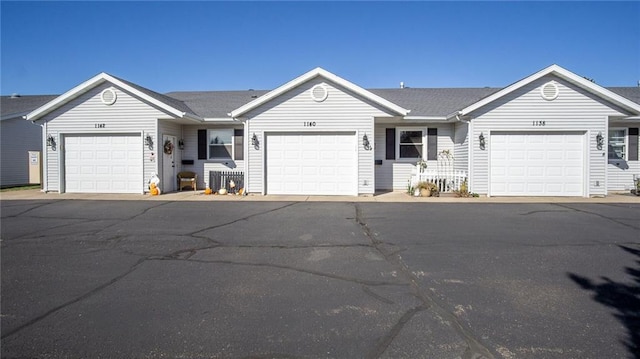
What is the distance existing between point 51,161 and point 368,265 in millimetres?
14743

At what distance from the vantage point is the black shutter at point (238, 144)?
16203 mm

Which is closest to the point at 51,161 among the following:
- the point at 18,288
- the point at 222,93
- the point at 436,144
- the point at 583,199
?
the point at 222,93

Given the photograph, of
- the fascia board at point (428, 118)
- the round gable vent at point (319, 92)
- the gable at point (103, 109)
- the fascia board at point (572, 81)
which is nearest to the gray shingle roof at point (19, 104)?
the gable at point (103, 109)

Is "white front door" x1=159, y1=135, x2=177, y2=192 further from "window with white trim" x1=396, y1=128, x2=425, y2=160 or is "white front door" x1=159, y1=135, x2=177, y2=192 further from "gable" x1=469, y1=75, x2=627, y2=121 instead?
"gable" x1=469, y1=75, x2=627, y2=121

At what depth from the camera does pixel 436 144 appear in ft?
51.9

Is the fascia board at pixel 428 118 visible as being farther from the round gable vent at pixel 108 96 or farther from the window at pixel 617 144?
the round gable vent at pixel 108 96

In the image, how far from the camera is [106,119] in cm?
1447

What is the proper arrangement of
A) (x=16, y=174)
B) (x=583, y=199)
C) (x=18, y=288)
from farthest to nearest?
(x=16, y=174), (x=583, y=199), (x=18, y=288)

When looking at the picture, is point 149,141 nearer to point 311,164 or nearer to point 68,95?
point 68,95

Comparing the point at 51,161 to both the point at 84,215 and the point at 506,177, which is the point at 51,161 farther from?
the point at 506,177

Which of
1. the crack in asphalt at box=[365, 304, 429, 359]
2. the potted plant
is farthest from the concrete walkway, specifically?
the crack in asphalt at box=[365, 304, 429, 359]

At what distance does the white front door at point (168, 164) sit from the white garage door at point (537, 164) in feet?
40.3

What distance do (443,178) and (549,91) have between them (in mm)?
4670

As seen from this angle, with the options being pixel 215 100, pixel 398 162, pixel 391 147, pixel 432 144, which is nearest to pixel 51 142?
pixel 215 100
